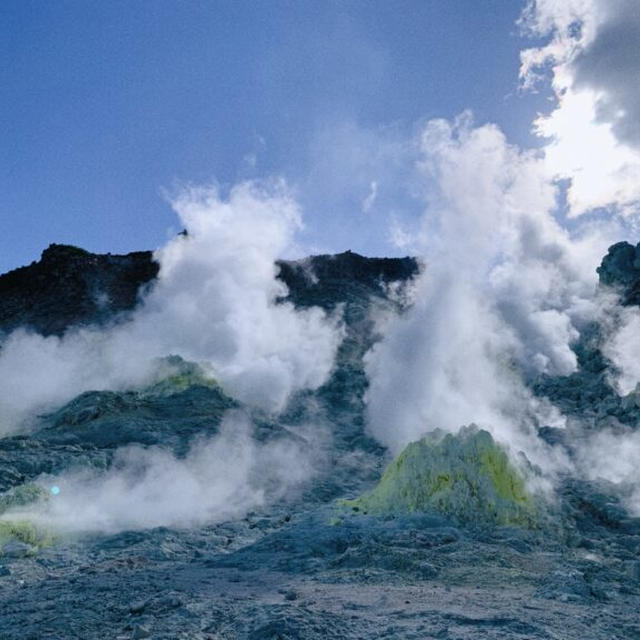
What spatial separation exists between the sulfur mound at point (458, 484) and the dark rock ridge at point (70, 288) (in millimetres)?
28791

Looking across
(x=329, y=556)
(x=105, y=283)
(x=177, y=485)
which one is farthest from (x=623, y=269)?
(x=105, y=283)

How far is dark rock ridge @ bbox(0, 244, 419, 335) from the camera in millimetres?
37312

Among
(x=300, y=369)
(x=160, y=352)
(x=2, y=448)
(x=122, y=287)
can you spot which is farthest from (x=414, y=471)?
(x=122, y=287)

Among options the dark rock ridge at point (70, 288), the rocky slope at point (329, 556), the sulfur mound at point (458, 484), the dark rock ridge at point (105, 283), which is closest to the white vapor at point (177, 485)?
the rocky slope at point (329, 556)

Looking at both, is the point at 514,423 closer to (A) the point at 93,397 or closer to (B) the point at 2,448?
(A) the point at 93,397

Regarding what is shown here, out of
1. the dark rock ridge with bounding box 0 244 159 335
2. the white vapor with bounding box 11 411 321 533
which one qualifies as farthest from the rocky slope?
the dark rock ridge with bounding box 0 244 159 335

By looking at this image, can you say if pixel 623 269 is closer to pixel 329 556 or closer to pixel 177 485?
pixel 177 485

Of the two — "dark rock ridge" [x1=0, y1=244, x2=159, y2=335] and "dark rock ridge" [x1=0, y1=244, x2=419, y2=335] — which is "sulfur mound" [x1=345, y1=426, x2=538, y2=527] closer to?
"dark rock ridge" [x1=0, y1=244, x2=419, y2=335]

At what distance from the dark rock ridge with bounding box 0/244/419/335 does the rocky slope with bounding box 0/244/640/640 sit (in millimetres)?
21252

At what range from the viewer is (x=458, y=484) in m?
10.1

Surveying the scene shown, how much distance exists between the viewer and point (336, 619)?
5.27 m

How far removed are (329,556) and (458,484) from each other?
3.01m

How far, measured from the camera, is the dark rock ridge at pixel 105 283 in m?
Answer: 37.3

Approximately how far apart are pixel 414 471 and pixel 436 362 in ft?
35.9
